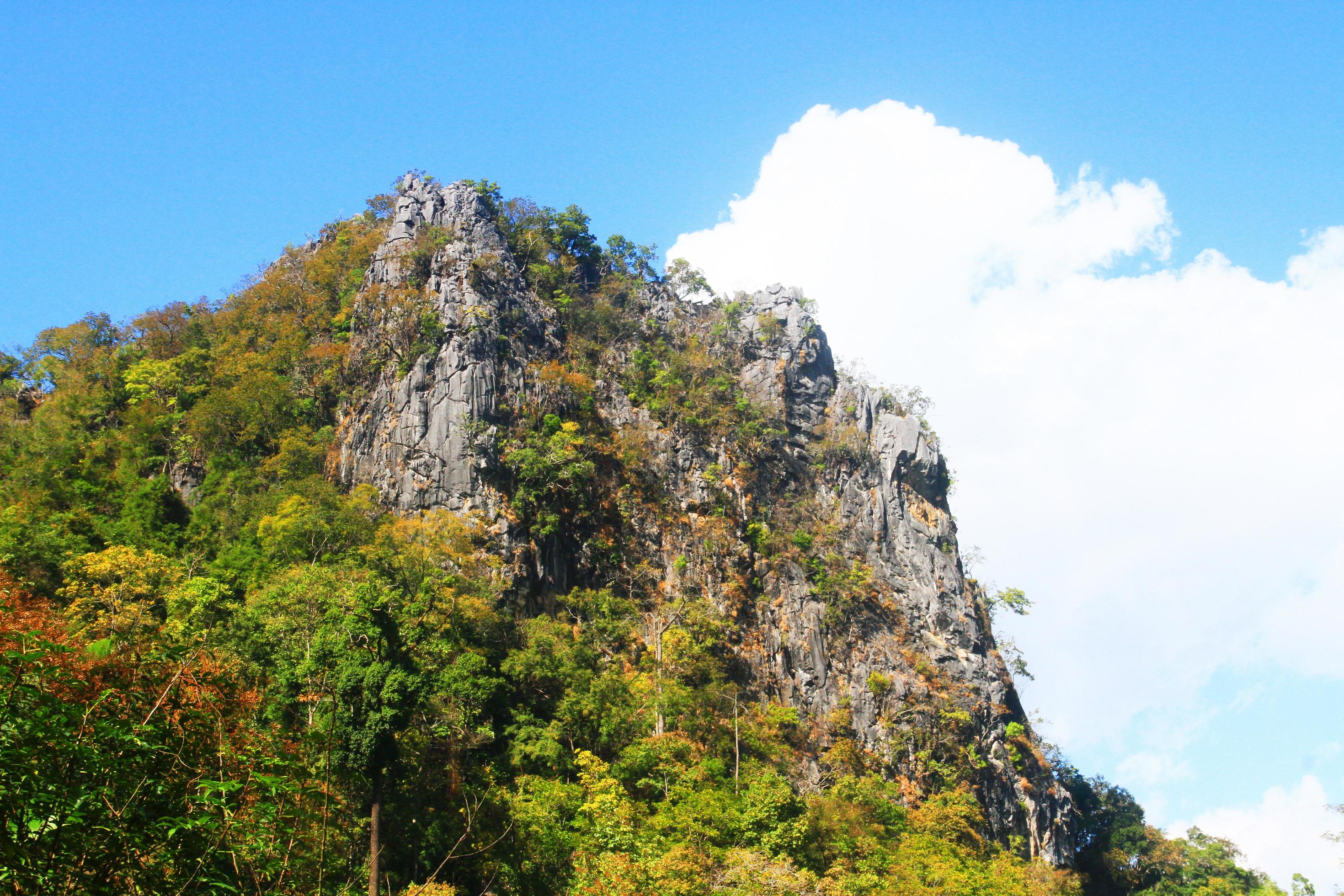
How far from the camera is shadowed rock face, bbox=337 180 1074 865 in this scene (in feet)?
118

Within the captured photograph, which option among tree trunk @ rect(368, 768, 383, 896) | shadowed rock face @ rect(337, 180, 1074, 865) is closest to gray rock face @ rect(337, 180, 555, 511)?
shadowed rock face @ rect(337, 180, 1074, 865)

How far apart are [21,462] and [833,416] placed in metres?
35.5

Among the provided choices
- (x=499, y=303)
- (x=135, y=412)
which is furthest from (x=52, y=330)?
(x=499, y=303)

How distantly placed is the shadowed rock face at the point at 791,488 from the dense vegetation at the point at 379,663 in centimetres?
111

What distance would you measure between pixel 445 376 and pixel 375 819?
21086mm

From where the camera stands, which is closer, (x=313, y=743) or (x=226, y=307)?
(x=313, y=743)

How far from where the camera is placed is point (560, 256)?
2008 inches

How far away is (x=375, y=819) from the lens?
60.6 feet

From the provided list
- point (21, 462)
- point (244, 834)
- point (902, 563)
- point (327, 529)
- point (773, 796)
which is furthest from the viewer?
point (902, 563)

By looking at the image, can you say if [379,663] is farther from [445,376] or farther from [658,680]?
[445,376]

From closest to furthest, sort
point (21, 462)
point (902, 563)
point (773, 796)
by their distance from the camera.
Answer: point (773, 796) < point (21, 462) < point (902, 563)

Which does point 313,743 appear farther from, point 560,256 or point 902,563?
point 560,256

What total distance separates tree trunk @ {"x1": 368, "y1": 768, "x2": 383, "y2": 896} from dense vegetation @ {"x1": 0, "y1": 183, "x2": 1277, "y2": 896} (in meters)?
0.16

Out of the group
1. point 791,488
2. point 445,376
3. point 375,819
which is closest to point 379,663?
point 375,819
